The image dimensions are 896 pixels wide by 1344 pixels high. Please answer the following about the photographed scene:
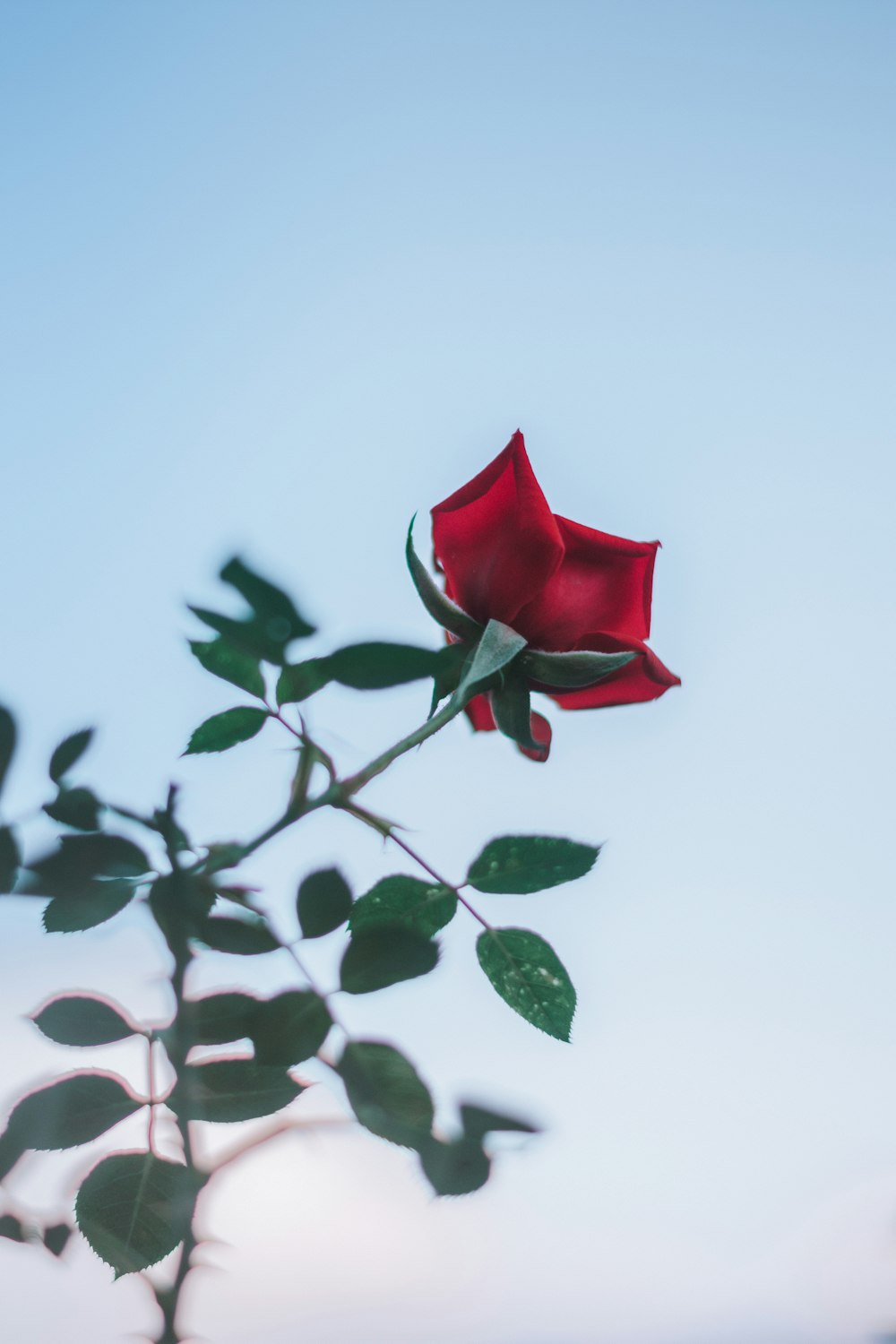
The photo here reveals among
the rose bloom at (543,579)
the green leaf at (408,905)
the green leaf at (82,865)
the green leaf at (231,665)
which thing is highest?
the rose bloom at (543,579)

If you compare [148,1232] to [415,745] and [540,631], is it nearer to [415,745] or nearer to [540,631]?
[415,745]

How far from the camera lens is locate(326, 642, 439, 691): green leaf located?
0.38 m

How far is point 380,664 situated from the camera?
1.25 feet

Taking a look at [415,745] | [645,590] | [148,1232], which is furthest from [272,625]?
[645,590]

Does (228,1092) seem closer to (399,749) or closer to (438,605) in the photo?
→ (399,749)

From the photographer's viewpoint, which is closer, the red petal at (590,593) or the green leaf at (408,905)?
the green leaf at (408,905)

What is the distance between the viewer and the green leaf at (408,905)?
0.41 m

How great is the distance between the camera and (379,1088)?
13.5 inches

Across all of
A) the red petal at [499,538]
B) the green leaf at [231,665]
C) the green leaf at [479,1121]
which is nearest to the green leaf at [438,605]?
the red petal at [499,538]

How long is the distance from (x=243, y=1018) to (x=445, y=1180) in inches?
4.0

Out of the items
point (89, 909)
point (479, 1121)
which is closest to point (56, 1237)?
point (89, 909)

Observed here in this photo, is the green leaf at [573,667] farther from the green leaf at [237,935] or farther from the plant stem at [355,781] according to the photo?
the green leaf at [237,935]

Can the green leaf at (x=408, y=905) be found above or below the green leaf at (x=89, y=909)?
above

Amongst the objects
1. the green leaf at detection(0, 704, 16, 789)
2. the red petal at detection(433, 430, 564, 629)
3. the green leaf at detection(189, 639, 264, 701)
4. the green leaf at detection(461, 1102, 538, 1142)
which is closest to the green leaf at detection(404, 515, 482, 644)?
the red petal at detection(433, 430, 564, 629)
